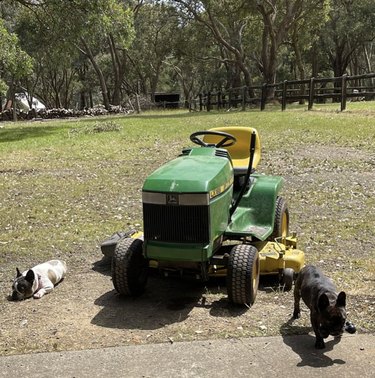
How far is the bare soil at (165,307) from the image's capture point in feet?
13.8

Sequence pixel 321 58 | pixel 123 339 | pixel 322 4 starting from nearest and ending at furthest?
1. pixel 123 339
2. pixel 322 4
3. pixel 321 58

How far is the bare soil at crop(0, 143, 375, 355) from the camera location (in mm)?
4203

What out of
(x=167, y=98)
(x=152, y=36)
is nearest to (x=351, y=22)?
(x=152, y=36)

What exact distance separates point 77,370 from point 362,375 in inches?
73.0

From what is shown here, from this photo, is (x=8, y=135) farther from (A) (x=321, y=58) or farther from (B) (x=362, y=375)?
(A) (x=321, y=58)

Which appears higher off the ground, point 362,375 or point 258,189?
point 258,189

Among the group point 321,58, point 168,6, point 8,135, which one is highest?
point 168,6

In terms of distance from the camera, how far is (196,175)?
4.53 metres

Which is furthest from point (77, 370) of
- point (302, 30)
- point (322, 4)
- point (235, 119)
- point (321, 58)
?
point (321, 58)

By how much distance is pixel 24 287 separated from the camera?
5090mm

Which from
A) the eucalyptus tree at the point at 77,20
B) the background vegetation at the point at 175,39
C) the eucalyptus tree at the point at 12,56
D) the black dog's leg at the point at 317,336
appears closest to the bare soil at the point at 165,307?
the black dog's leg at the point at 317,336

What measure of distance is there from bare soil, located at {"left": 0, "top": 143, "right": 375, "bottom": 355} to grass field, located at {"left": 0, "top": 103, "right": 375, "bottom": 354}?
4 centimetres

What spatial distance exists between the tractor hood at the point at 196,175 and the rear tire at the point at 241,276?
0.56 metres

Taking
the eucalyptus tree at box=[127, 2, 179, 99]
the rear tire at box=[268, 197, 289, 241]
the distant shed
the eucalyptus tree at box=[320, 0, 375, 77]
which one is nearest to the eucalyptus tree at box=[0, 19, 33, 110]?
the rear tire at box=[268, 197, 289, 241]
